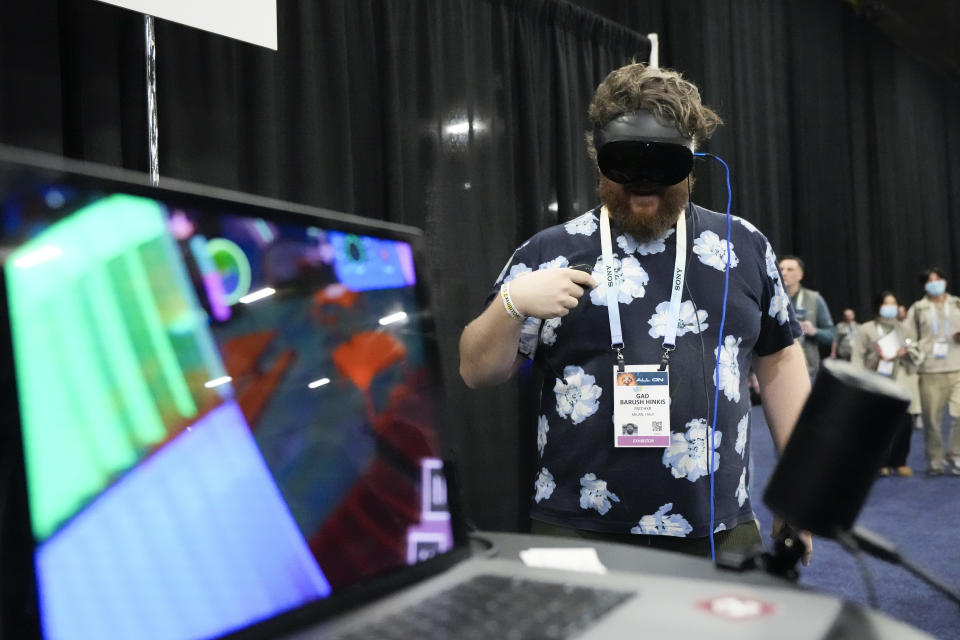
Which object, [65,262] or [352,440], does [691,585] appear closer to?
[352,440]

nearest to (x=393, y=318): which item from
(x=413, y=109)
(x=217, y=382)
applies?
(x=217, y=382)

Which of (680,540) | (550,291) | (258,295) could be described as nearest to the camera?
(258,295)

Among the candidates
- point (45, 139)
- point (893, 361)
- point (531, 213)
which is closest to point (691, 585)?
point (45, 139)

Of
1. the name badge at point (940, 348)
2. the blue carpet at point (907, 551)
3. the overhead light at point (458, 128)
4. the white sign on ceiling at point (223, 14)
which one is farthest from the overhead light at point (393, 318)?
the name badge at point (940, 348)

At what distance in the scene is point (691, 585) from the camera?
1.73 feet

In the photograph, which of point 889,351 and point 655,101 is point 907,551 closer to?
point 889,351

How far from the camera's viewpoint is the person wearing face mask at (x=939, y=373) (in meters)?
5.23

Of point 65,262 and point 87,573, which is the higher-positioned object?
point 65,262

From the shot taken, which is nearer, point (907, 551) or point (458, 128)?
point (458, 128)

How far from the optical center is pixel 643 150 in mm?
1138

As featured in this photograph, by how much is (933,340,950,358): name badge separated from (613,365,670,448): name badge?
4.86 metres

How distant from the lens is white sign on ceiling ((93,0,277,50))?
1.44 meters

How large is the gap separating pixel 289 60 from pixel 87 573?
2090mm

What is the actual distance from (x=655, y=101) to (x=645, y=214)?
0.19 metres
